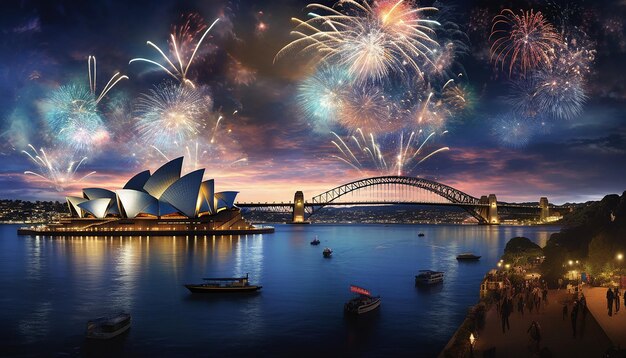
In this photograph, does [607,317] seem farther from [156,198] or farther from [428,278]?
[156,198]

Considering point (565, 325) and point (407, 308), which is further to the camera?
point (407, 308)

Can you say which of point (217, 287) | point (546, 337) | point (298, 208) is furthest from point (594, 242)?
point (298, 208)

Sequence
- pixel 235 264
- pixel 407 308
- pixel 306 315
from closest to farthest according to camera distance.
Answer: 1. pixel 306 315
2. pixel 407 308
3. pixel 235 264

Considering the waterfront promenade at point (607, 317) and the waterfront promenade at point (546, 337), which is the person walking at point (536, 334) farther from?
the waterfront promenade at point (607, 317)

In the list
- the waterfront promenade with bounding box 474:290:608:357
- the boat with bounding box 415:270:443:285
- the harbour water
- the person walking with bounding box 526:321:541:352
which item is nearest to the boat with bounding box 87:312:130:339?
the harbour water

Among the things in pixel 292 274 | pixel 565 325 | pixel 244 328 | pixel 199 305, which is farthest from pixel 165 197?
pixel 565 325

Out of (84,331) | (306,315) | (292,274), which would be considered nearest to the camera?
(84,331)

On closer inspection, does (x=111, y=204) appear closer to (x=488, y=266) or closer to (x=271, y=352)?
(x=488, y=266)
